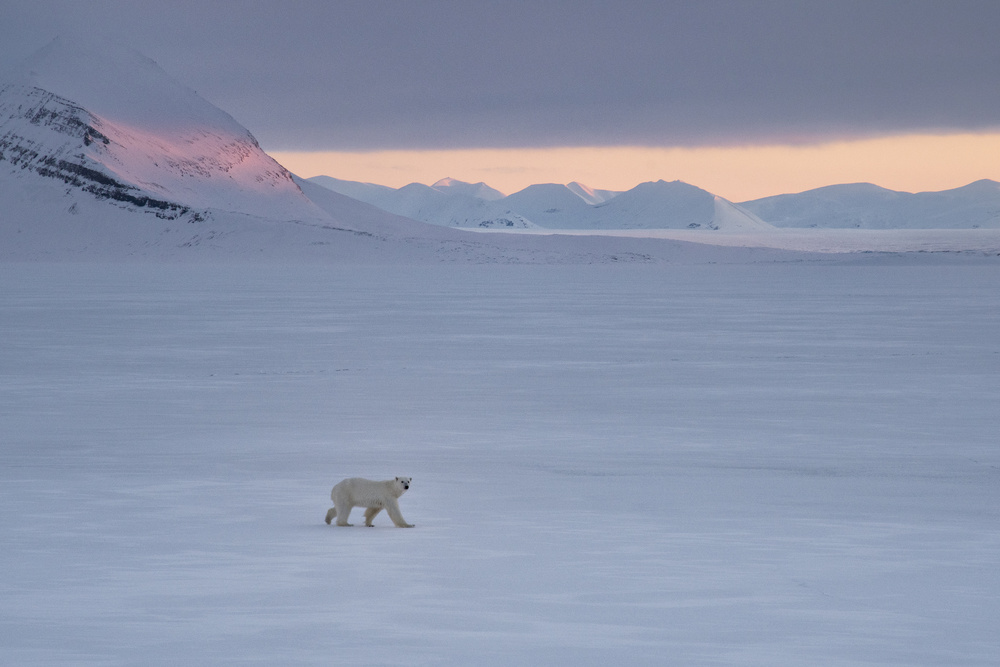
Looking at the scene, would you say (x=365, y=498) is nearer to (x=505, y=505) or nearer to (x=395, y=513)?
(x=395, y=513)

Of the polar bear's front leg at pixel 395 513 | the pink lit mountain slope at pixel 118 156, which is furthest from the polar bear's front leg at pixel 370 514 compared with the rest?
the pink lit mountain slope at pixel 118 156

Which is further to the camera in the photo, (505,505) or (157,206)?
(157,206)

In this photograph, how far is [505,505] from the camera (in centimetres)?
993

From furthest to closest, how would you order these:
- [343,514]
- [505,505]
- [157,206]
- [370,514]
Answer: [157,206] → [505,505] → [370,514] → [343,514]

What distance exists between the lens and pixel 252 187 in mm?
190500

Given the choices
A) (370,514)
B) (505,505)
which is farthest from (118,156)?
(370,514)

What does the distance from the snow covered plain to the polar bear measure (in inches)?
6.5

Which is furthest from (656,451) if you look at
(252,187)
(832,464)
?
(252,187)

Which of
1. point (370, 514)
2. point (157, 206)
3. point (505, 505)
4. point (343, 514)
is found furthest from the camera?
point (157, 206)

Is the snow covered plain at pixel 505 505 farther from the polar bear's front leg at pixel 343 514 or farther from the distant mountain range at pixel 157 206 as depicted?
the distant mountain range at pixel 157 206

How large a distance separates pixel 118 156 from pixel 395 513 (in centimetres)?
17689

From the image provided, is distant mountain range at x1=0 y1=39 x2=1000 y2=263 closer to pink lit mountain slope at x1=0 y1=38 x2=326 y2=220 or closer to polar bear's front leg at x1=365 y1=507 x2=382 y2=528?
pink lit mountain slope at x1=0 y1=38 x2=326 y2=220

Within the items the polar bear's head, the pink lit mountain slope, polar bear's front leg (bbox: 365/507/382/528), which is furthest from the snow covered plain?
the pink lit mountain slope

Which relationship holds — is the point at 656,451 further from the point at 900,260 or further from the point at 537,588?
the point at 900,260
